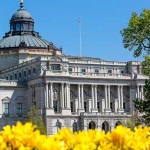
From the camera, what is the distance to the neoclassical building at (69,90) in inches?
4459

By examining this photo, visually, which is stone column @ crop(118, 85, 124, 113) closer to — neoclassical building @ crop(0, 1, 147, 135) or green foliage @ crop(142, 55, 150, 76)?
neoclassical building @ crop(0, 1, 147, 135)

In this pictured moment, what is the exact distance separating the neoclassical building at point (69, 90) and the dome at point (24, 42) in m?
2.36

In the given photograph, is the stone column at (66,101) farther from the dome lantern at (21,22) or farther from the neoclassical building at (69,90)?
the dome lantern at (21,22)

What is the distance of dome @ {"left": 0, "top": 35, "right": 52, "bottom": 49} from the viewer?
134m

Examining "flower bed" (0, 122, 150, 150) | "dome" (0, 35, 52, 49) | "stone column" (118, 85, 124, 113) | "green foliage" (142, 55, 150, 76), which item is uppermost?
"dome" (0, 35, 52, 49)

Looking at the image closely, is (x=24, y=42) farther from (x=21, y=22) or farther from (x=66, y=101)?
(x=66, y=101)

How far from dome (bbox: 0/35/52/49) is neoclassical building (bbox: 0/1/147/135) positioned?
236 cm

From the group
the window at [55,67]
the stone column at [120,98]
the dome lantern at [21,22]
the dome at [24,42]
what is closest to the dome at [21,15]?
the dome lantern at [21,22]

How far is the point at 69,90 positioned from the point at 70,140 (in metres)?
104

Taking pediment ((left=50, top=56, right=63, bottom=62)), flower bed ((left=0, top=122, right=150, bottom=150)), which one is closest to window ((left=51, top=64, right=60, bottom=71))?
pediment ((left=50, top=56, right=63, bottom=62))

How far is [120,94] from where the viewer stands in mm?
122688

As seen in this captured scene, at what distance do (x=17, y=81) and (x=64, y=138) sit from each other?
350 ft

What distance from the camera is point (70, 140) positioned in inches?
476

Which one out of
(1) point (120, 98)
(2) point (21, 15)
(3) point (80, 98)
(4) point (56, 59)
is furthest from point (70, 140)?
(2) point (21, 15)
